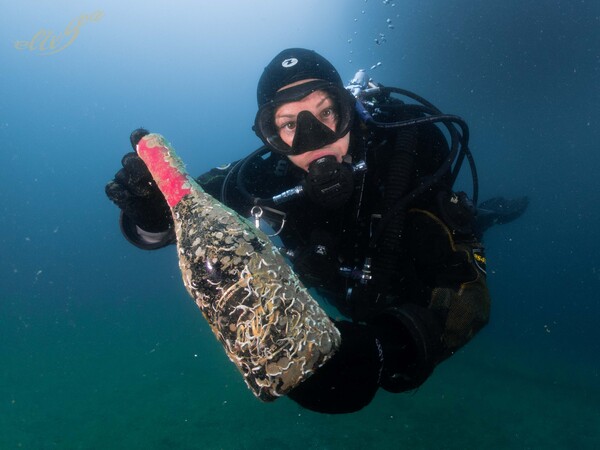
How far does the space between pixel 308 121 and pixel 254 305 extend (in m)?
2.25

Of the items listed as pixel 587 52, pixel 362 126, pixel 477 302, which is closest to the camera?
pixel 477 302

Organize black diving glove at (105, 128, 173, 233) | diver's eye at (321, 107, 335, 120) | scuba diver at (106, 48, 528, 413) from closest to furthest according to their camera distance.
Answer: black diving glove at (105, 128, 173, 233), scuba diver at (106, 48, 528, 413), diver's eye at (321, 107, 335, 120)

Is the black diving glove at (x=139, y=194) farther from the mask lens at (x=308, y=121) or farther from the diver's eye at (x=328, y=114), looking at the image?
the diver's eye at (x=328, y=114)

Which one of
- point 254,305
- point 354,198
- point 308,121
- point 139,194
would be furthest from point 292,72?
point 254,305

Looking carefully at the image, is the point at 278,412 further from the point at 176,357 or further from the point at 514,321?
the point at 514,321

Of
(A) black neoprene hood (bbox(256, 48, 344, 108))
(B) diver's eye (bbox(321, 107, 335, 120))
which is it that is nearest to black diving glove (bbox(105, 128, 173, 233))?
(A) black neoprene hood (bbox(256, 48, 344, 108))

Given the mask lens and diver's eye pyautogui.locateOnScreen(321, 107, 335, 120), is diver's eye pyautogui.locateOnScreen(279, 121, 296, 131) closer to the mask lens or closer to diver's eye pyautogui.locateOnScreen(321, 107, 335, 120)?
the mask lens

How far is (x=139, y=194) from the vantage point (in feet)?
8.09

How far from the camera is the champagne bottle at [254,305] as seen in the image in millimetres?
1108

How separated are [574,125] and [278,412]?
105 ft

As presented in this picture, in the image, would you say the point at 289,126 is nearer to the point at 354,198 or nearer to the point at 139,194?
the point at 354,198

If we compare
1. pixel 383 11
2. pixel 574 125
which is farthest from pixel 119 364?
pixel 574 125

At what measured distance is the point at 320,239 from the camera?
10.2 feet

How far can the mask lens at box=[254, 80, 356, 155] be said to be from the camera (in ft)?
9.96
